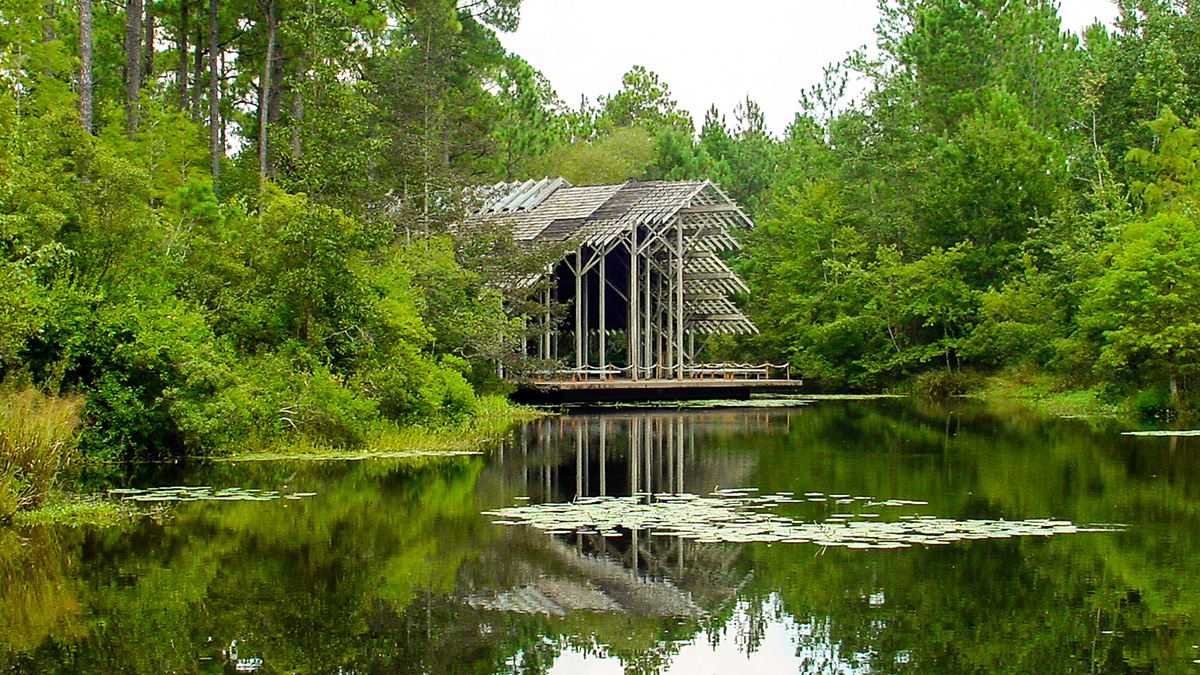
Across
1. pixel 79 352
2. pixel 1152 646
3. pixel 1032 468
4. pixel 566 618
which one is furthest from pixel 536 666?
pixel 1032 468

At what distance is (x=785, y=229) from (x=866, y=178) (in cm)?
531

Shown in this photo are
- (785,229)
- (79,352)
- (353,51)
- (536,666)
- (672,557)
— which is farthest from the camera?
(785,229)

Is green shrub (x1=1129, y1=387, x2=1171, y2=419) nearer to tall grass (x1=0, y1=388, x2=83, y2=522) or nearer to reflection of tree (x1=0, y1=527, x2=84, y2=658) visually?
tall grass (x1=0, y1=388, x2=83, y2=522)

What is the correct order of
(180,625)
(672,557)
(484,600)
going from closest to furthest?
(180,625), (484,600), (672,557)

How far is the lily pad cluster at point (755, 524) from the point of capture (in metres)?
14.1

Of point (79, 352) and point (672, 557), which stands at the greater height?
point (79, 352)

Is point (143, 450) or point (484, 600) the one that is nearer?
point (484, 600)

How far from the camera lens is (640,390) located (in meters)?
48.8

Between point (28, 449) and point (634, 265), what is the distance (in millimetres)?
36719

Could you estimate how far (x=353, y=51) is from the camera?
154ft

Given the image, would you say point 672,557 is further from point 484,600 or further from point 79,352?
point 79,352

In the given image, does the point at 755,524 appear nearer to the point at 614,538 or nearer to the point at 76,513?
the point at 614,538

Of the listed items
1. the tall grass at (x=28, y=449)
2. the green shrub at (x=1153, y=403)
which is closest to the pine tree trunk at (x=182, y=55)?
the green shrub at (x=1153, y=403)

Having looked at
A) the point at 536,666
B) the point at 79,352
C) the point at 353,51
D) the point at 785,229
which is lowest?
the point at 536,666
